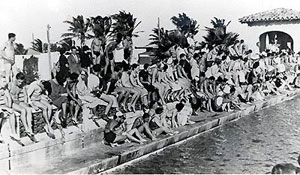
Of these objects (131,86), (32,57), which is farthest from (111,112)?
(32,57)

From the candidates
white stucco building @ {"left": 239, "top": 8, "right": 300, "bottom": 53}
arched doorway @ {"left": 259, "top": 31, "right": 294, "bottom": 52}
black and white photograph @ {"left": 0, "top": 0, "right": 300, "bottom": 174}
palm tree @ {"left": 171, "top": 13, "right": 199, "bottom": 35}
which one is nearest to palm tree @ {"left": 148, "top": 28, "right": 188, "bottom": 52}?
black and white photograph @ {"left": 0, "top": 0, "right": 300, "bottom": 174}

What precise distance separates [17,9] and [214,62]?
735 centimetres

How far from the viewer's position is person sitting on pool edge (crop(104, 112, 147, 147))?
794 cm

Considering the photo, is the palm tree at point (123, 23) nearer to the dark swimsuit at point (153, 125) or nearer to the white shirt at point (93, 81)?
the white shirt at point (93, 81)

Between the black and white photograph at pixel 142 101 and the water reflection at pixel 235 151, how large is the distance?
20mm

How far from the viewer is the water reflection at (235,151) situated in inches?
294

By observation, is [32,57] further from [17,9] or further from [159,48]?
[17,9]

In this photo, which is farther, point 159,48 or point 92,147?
point 159,48

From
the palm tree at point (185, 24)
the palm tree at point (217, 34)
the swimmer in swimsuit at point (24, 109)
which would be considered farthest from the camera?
the palm tree at point (217, 34)

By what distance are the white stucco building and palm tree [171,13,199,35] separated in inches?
195

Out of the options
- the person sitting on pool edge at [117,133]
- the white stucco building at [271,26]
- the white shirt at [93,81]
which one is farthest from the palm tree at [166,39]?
the person sitting on pool edge at [117,133]

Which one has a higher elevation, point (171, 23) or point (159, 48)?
point (171, 23)

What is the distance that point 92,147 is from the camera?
793 centimetres

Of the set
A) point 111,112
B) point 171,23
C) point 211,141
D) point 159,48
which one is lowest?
point 211,141
